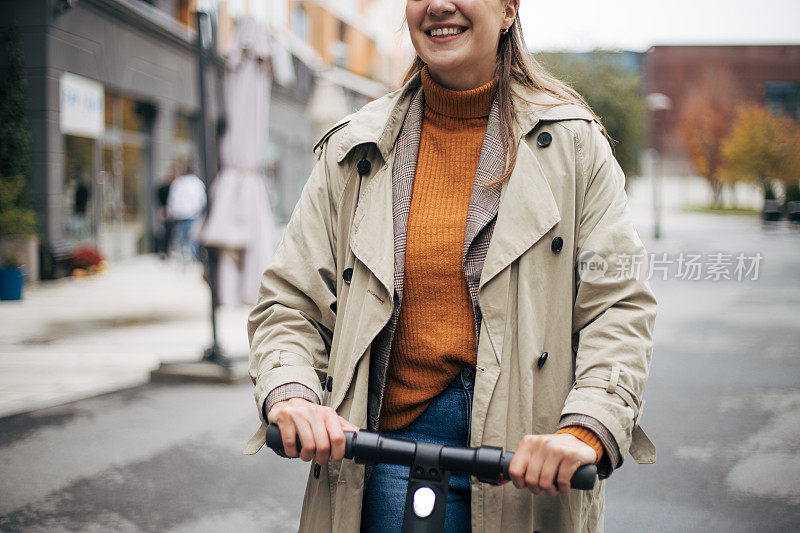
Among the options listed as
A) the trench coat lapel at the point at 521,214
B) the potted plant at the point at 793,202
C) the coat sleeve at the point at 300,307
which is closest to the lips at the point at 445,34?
the trench coat lapel at the point at 521,214

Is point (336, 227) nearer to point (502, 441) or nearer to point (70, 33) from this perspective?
point (502, 441)

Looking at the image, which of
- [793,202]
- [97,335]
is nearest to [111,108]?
[97,335]

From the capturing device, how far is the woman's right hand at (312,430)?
1.54m

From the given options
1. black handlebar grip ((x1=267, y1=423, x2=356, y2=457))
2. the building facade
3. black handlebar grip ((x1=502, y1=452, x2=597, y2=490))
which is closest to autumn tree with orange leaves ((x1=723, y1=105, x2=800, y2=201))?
the building facade

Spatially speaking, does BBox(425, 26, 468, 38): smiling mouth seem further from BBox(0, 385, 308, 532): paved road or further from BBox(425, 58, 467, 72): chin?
BBox(0, 385, 308, 532): paved road

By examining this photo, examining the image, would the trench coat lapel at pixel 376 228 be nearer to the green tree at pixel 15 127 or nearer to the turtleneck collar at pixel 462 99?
the turtleneck collar at pixel 462 99

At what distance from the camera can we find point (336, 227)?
1934 mm

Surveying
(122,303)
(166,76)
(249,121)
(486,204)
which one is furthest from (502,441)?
(166,76)

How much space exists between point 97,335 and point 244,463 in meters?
4.79

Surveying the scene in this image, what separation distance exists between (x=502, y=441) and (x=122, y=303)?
10.7 meters

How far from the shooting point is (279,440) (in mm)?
1591

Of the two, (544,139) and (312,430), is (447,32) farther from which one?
(312,430)

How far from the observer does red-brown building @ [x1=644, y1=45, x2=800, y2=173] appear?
1091 cm

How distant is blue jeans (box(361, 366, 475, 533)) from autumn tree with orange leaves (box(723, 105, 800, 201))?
10064 mm
